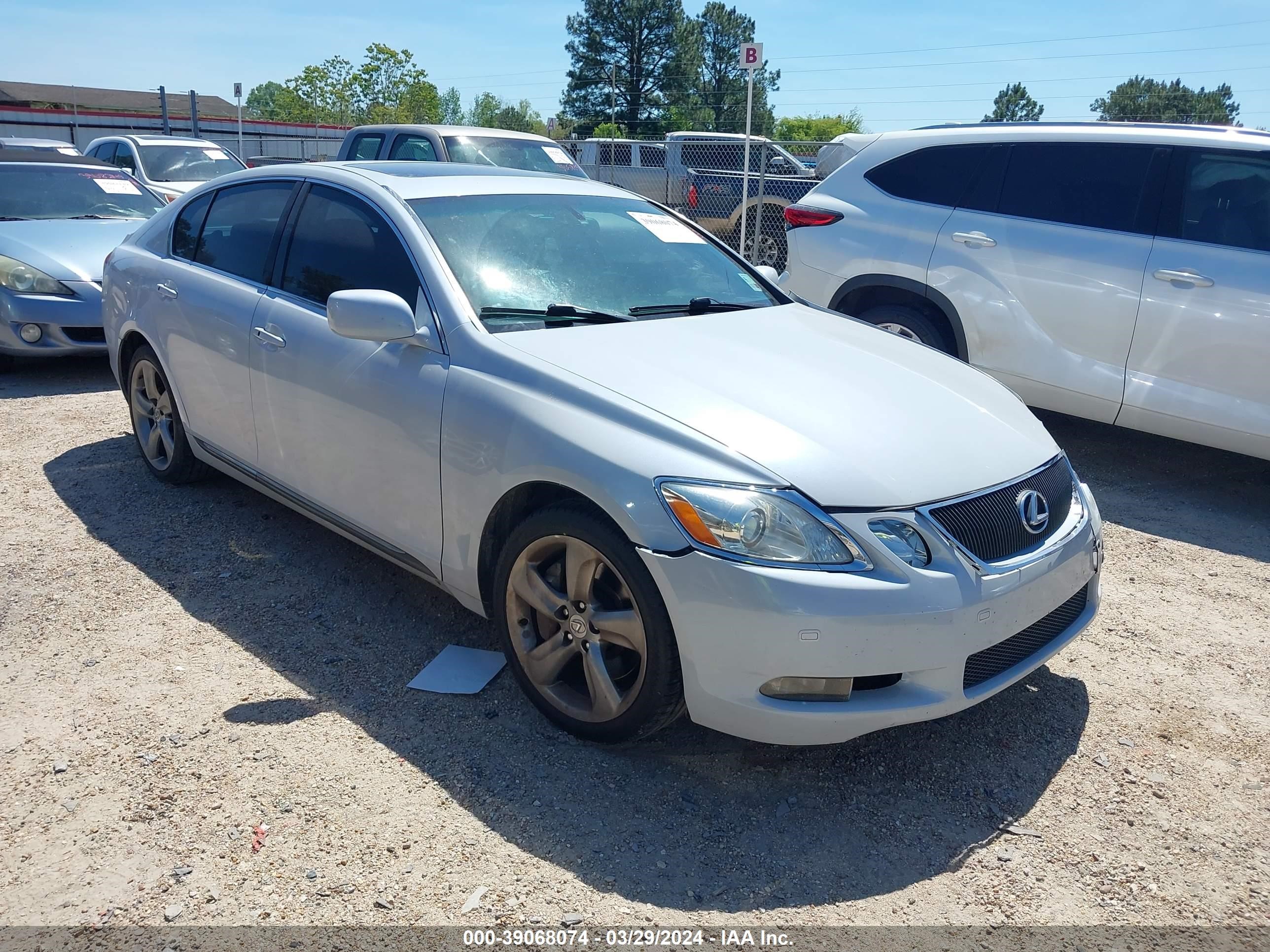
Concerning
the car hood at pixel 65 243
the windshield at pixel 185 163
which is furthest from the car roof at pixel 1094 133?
the windshield at pixel 185 163

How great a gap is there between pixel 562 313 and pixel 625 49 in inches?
2944

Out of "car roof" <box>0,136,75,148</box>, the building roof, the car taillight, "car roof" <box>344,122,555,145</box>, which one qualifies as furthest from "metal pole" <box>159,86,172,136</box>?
the building roof

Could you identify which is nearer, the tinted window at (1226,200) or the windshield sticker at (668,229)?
the windshield sticker at (668,229)

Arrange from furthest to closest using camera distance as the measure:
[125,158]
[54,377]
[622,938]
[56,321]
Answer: [125,158] < [54,377] < [56,321] < [622,938]

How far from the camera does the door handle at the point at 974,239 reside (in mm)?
5992

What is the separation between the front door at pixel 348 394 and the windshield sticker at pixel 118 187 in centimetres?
612

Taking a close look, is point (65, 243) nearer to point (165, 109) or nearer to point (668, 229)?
point (668, 229)

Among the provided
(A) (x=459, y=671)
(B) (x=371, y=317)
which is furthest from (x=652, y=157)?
(A) (x=459, y=671)

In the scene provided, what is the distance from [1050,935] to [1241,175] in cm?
452

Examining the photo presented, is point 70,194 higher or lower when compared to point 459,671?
higher

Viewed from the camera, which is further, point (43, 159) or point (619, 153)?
point (619, 153)

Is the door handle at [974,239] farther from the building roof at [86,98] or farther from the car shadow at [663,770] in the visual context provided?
the building roof at [86,98]

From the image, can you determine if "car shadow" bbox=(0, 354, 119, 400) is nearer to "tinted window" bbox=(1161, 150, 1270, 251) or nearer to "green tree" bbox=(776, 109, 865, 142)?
"tinted window" bbox=(1161, 150, 1270, 251)

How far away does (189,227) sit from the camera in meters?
4.91
